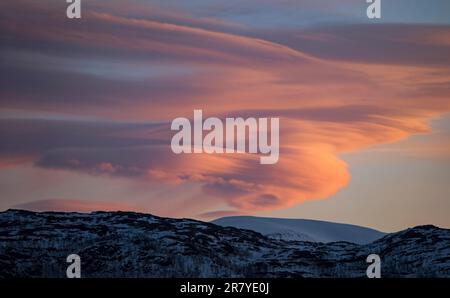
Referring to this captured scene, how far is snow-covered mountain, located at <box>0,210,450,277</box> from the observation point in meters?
41.0

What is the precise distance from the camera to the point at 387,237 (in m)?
39.2

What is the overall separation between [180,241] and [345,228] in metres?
16.2

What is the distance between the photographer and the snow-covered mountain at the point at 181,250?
41.0 m

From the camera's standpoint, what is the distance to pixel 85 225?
Answer: 152ft

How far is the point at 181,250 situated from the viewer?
157 feet

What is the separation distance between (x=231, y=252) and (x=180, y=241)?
3.38 meters
